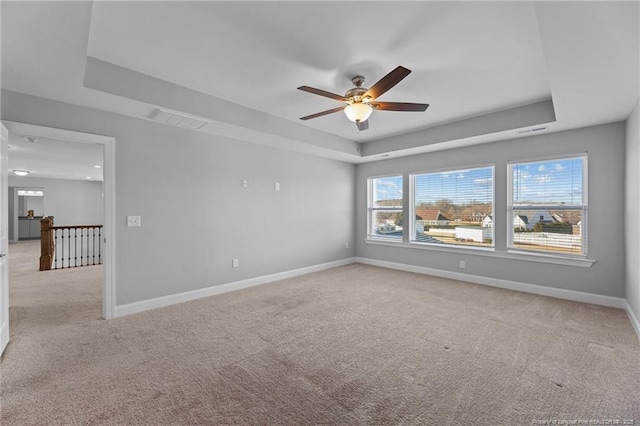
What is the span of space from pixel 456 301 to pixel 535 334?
1087 millimetres

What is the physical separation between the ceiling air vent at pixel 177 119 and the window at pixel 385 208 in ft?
13.2

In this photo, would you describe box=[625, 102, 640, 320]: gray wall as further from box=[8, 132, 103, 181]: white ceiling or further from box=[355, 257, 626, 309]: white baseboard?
box=[8, 132, 103, 181]: white ceiling

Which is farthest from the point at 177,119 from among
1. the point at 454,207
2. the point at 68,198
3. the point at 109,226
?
the point at 68,198

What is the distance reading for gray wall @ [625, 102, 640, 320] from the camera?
299 centimetres

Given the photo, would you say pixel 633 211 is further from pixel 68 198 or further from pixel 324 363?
pixel 68 198

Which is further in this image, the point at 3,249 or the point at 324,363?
the point at 3,249

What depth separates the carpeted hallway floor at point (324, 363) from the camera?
5.99 ft

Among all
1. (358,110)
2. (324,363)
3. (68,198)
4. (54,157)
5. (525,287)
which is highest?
(54,157)

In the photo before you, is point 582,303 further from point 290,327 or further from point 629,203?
point 290,327

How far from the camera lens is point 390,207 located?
6.36 m

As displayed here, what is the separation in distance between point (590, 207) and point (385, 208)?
3360mm

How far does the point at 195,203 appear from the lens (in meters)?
4.16

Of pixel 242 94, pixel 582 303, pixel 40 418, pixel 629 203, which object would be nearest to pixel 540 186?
pixel 629 203

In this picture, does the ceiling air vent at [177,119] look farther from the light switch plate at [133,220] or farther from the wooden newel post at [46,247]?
the wooden newel post at [46,247]
